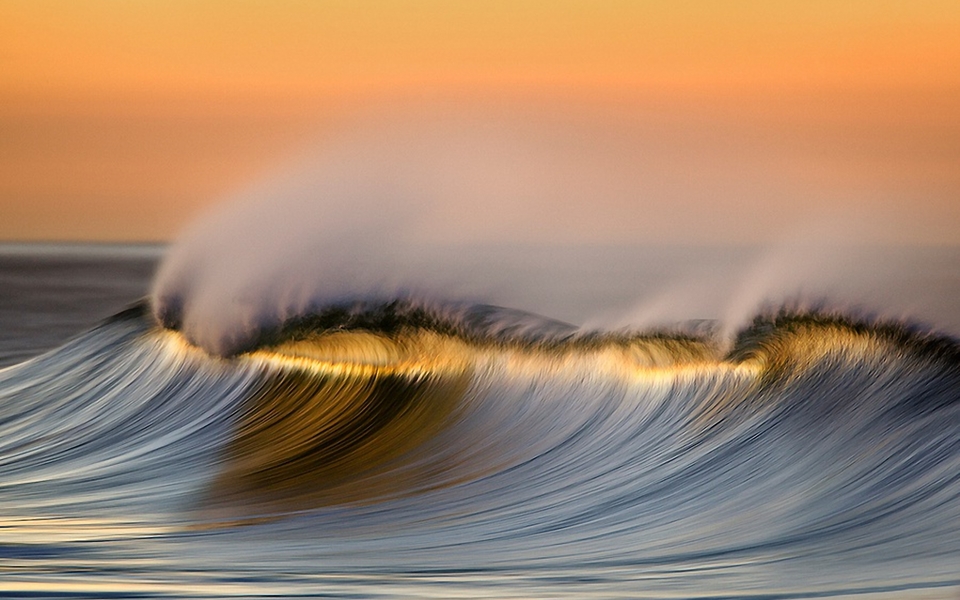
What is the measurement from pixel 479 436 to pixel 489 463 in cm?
41

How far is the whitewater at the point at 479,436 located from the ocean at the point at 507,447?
0.02 meters

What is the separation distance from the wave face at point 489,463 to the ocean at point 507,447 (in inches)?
0.6

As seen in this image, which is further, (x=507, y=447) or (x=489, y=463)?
(x=507, y=447)

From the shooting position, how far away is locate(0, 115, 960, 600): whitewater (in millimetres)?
3350

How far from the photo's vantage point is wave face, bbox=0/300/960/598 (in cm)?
329

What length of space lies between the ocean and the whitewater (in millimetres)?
18

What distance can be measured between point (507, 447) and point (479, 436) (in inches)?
8.0

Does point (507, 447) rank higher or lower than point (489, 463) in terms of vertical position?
higher

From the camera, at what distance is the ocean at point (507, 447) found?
3320 mm

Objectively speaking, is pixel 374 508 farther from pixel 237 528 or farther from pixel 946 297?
pixel 946 297

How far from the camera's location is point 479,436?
539 cm

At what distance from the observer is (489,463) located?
4.98 metres

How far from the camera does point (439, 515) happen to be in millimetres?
4145

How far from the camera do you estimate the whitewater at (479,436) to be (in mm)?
3350
